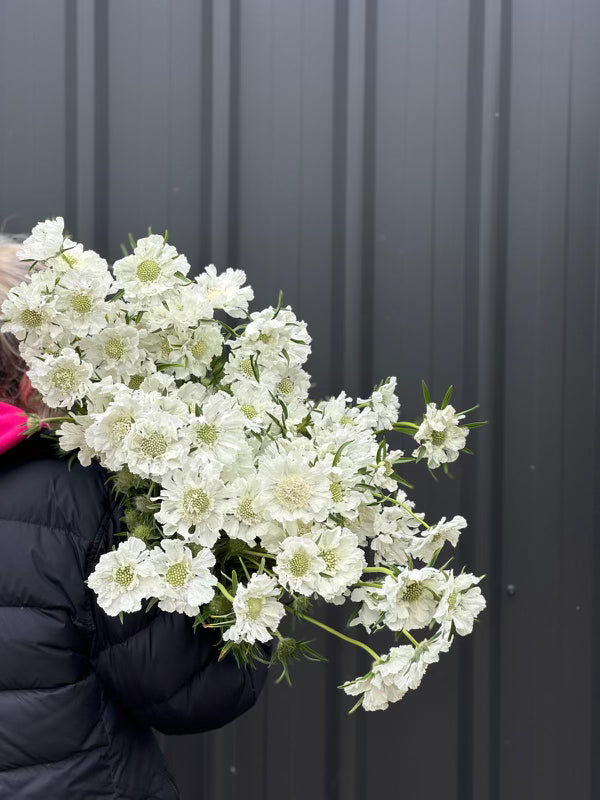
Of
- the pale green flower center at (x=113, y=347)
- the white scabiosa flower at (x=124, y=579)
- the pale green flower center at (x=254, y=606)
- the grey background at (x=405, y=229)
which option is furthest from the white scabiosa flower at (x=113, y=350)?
the grey background at (x=405, y=229)

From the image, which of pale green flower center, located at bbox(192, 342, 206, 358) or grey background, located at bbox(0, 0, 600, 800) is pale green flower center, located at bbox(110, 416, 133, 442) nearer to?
pale green flower center, located at bbox(192, 342, 206, 358)

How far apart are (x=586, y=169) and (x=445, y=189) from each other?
0.34 m

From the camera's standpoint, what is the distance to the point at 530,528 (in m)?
1.73

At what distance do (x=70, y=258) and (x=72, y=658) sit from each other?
522 millimetres

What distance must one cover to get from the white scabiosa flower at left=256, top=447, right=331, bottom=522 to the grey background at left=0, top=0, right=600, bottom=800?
0.88 metres

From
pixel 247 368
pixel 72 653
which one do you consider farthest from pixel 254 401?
pixel 72 653

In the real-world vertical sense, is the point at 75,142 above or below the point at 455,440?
above

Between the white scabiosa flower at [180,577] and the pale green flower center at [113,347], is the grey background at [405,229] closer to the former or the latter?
the pale green flower center at [113,347]

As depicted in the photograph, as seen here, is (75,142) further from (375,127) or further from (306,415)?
(306,415)

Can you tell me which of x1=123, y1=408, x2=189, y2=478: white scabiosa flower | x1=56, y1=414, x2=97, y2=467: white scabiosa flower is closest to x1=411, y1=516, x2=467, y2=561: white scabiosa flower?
x1=123, y1=408, x2=189, y2=478: white scabiosa flower

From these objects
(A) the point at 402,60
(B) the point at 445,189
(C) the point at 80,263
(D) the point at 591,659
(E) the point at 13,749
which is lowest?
(D) the point at 591,659

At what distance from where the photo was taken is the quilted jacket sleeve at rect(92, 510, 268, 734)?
3.15ft

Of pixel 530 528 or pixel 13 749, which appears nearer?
pixel 13 749

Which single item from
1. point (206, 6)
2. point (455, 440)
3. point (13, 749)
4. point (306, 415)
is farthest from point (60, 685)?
point (206, 6)
